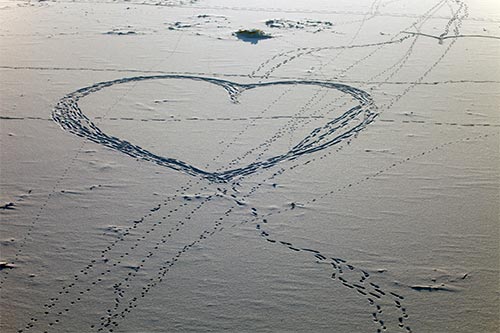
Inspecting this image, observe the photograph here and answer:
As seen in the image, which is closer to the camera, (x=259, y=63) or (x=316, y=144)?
(x=316, y=144)

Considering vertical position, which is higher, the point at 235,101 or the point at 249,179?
the point at 235,101

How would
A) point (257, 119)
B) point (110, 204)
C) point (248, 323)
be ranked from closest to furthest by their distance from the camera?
point (248, 323)
point (110, 204)
point (257, 119)

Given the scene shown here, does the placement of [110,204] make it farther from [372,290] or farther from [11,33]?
[11,33]

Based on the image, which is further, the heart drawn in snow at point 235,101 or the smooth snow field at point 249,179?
the heart drawn in snow at point 235,101

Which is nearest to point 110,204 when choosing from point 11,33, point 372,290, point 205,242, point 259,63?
point 205,242

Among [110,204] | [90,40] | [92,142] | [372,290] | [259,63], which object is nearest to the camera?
[372,290]

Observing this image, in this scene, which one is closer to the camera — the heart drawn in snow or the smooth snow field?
the smooth snow field

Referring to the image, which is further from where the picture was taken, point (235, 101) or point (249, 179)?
point (235, 101)

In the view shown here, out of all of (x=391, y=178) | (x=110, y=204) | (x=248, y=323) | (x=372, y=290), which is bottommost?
(x=248, y=323)
